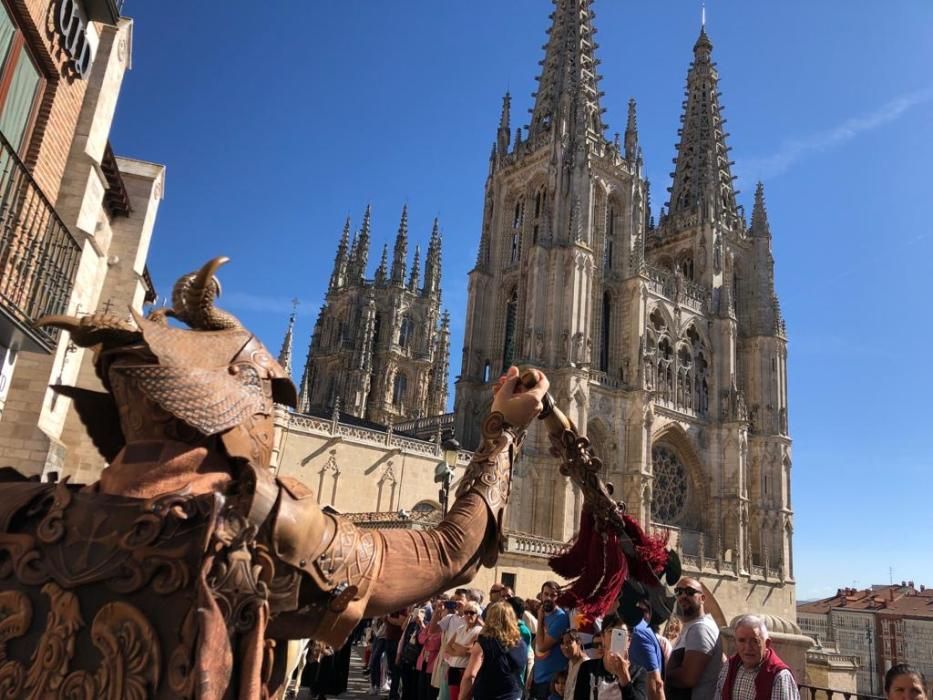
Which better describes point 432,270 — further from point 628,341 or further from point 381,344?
point 628,341

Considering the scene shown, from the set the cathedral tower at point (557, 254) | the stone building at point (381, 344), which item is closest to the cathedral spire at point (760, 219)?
the cathedral tower at point (557, 254)

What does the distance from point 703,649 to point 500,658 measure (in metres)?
1.47

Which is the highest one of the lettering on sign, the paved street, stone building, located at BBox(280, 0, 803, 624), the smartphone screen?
stone building, located at BBox(280, 0, 803, 624)

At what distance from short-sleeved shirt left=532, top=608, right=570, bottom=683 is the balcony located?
434cm

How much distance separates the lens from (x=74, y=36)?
6.07m

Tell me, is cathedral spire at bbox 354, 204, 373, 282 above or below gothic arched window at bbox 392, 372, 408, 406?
above

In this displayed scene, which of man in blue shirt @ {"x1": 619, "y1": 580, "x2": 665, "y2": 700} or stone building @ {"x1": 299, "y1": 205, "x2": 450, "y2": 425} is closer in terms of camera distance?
man in blue shirt @ {"x1": 619, "y1": 580, "x2": 665, "y2": 700}

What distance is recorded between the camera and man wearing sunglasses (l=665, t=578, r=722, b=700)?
388 centimetres

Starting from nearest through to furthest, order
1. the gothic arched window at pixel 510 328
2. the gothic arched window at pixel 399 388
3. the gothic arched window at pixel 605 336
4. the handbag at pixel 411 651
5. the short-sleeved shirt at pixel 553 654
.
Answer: the short-sleeved shirt at pixel 553 654 → the handbag at pixel 411 651 → the gothic arched window at pixel 510 328 → the gothic arched window at pixel 605 336 → the gothic arched window at pixel 399 388

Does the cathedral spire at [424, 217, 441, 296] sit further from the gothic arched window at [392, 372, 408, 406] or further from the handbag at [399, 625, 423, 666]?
the handbag at [399, 625, 423, 666]

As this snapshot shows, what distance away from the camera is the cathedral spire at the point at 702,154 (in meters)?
41.3

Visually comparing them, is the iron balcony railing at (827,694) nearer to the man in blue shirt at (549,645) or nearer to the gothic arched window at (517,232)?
the man in blue shirt at (549,645)

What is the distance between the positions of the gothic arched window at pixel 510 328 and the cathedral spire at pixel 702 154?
14.0 metres

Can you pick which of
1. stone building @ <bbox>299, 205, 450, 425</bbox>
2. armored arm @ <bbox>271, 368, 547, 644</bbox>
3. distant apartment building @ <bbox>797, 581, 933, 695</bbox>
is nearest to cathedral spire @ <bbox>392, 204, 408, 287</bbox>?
stone building @ <bbox>299, 205, 450, 425</bbox>
